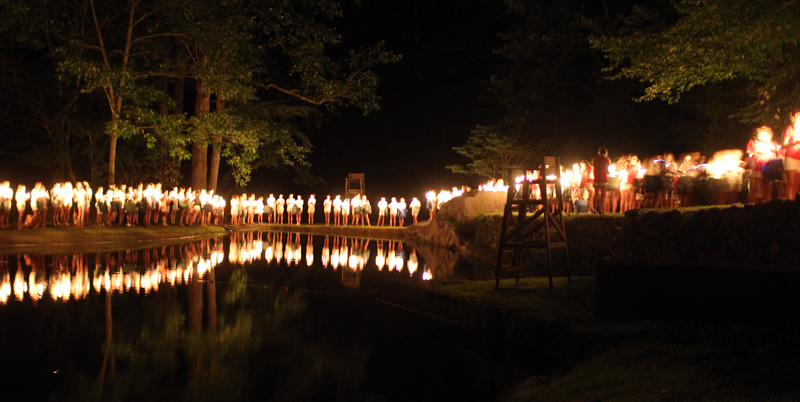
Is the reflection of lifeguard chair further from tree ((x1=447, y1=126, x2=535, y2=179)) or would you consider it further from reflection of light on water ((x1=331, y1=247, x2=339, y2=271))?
reflection of light on water ((x1=331, y1=247, x2=339, y2=271))

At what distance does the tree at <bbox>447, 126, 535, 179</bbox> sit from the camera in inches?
1240

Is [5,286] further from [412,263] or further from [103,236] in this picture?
[103,236]

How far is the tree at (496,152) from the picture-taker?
31.5m

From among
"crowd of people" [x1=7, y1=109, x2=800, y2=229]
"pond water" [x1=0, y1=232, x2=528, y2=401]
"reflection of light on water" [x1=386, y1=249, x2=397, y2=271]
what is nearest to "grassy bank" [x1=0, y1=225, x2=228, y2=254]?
"crowd of people" [x1=7, y1=109, x2=800, y2=229]

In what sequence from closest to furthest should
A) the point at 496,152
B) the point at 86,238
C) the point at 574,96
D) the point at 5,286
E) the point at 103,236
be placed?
the point at 5,286
the point at 86,238
the point at 103,236
the point at 574,96
the point at 496,152

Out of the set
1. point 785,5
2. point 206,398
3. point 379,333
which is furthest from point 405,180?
point 206,398

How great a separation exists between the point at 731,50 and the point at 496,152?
18542 millimetres

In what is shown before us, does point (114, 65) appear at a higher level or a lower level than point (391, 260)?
higher

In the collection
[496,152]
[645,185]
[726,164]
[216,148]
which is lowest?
[645,185]

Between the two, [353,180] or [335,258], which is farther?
[353,180]

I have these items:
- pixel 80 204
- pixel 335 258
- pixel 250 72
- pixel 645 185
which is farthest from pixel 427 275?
pixel 250 72

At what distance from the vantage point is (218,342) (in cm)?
859

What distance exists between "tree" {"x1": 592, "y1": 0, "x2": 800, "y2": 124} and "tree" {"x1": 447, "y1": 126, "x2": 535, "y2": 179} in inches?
431

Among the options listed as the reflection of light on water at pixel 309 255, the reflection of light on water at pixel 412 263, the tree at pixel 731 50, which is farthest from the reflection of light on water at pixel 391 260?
the tree at pixel 731 50
